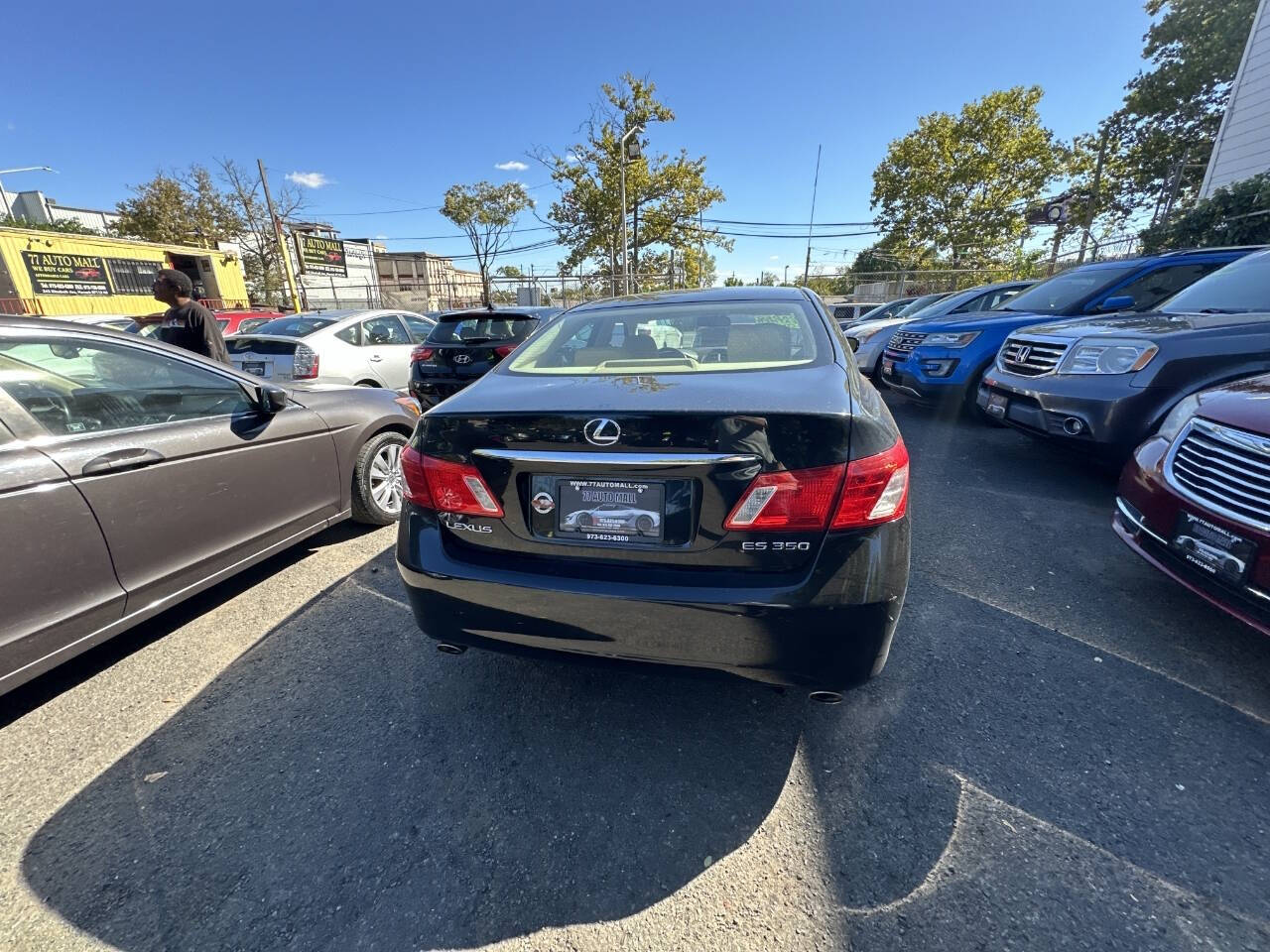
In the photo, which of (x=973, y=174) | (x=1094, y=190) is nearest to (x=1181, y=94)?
(x=1094, y=190)

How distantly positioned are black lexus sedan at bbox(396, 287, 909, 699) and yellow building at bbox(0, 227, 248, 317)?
22.2 m

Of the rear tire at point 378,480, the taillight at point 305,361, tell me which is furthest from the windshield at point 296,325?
the rear tire at point 378,480

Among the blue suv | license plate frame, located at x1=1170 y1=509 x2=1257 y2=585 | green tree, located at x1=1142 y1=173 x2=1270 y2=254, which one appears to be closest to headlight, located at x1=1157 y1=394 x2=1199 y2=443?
license plate frame, located at x1=1170 y1=509 x2=1257 y2=585

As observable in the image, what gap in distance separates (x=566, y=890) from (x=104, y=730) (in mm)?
1909

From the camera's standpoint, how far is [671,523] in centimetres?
157

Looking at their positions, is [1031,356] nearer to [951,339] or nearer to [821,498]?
[951,339]

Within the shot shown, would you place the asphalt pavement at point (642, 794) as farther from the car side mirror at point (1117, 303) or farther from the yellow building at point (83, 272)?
the yellow building at point (83, 272)

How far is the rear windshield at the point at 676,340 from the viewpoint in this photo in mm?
2135

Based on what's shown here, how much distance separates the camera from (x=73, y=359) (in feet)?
7.60

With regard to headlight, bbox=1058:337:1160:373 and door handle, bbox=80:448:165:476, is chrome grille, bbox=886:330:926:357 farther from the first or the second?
door handle, bbox=80:448:165:476

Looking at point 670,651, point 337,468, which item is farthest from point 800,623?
point 337,468

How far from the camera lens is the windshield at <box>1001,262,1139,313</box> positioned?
5652 millimetres

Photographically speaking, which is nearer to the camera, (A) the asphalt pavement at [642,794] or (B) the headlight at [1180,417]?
(A) the asphalt pavement at [642,794]

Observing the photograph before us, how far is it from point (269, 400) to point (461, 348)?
3.69m
